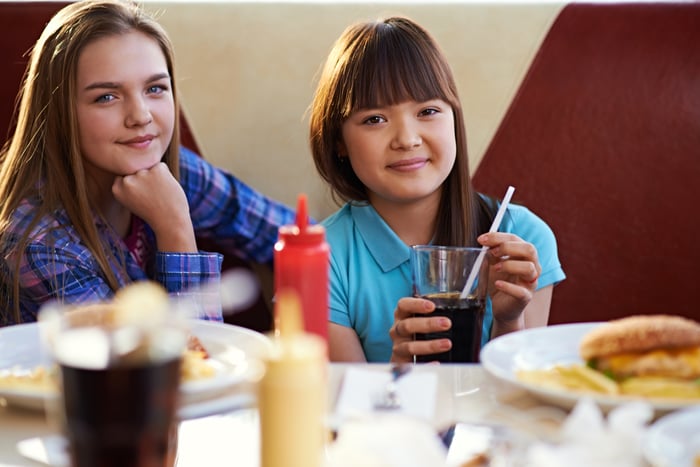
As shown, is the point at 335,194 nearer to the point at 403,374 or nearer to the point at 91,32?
the point at 91,32

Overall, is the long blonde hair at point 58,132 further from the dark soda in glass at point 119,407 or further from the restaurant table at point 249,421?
the dark soda in glass at point 119,407

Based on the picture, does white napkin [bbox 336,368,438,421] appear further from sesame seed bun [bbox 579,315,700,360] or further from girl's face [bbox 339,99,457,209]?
girl's face [bbox 339,99,457,209]

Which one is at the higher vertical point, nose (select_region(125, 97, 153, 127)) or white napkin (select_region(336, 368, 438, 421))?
nose (select_region(125, 97, 153, 127))

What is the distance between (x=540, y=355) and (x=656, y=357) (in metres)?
0.19

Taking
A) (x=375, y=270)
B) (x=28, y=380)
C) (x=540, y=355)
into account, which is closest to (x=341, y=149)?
(x=375, y=270)

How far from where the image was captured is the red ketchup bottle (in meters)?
0.91

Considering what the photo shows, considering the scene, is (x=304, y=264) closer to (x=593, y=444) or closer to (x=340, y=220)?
(x=593, y=444)

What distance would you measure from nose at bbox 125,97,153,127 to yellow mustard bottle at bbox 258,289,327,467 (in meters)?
1.28

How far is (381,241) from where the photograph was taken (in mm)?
1906

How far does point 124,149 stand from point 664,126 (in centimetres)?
121

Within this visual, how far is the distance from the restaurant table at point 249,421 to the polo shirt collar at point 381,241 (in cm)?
80

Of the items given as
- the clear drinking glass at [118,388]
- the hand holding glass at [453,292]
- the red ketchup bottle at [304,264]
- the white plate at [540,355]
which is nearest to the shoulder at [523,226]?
the hand holding glass at [453,292]

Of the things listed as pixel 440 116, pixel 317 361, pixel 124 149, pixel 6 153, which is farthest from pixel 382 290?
pixel 317 361

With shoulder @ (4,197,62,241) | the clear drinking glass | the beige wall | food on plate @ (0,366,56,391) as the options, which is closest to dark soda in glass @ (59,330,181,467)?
the clear drinking glass
